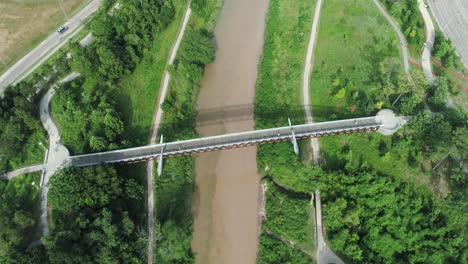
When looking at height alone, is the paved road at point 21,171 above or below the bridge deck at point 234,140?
below

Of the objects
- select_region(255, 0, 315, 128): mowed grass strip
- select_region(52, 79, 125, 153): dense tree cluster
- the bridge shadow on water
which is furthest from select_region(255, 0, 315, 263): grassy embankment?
select_region(52, 79, 125, 153): dense tree cluster

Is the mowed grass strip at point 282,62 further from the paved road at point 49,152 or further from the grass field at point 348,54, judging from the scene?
the paved road at point 49,152

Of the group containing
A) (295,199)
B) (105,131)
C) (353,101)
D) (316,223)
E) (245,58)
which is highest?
(245,58)

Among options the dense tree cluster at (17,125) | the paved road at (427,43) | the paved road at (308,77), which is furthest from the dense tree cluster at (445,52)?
the dense tree cluster at (17,125)

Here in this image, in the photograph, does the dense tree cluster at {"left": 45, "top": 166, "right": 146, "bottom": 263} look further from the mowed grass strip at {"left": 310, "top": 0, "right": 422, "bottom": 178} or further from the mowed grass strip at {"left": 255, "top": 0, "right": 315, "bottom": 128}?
the mowed grass strip at {"left": 310, "top": 0, "right": 422, "bottom": 178}

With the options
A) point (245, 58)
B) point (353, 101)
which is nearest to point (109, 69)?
point (245, 58)

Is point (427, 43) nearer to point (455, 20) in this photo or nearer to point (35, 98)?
point (455, 20)

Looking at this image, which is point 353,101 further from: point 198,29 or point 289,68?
point 198,29
